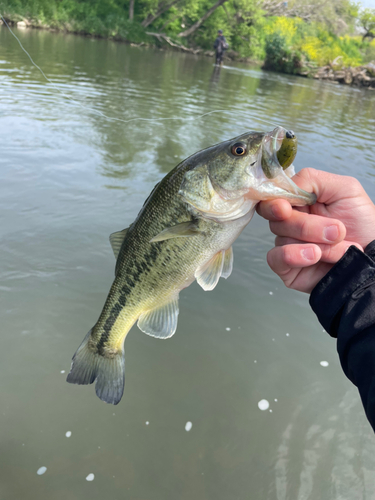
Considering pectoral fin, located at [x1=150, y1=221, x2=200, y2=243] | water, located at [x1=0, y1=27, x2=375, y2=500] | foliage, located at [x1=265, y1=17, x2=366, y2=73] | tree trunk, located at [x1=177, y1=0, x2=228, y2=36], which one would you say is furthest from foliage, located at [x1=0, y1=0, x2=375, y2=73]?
pectoral fin, located at [x1=150, y1=221, x2=200, y2=243]

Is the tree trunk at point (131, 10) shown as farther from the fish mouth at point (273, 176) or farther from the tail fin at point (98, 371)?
the tail fin at point (98, 371)

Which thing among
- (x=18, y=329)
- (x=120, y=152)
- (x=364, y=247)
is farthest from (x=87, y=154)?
(x=364, y=247)

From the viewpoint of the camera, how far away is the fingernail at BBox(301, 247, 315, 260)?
1.79m

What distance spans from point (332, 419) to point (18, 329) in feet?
9.94

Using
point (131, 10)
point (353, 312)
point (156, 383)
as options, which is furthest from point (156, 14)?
point (353, 312)

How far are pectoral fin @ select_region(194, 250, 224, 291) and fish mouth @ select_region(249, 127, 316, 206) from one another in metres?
0.47

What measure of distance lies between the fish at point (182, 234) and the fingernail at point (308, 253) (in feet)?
0.81

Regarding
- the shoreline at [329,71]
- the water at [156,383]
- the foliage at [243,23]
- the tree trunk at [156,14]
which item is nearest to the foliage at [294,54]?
the foliage at [243,23]

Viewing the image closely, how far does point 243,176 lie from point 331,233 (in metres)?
0.55

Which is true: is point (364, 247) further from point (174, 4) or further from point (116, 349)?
point (174, 4)

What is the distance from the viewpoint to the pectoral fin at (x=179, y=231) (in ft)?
5.85

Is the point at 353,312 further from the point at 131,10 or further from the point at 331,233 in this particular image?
the point at 131,10

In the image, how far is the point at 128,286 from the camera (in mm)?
2107

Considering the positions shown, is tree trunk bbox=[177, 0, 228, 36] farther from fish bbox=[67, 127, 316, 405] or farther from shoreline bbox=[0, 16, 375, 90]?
fish bbox=[67, 127, 316, 405]
